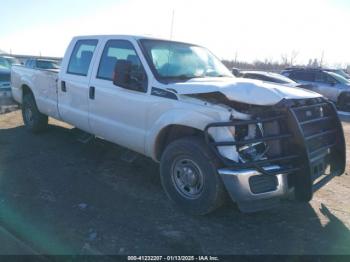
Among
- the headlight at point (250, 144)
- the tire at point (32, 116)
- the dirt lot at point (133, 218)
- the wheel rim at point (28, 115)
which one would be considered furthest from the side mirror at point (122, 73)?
the wheel rim at point (28, 115)

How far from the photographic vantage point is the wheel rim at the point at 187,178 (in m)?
4.00

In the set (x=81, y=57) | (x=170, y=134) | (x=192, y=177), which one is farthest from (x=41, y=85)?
(x=192, y=177)

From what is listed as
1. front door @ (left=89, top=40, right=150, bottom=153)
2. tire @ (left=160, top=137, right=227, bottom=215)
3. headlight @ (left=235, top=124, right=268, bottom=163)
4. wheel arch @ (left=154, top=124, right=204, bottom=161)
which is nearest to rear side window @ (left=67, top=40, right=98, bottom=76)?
front door @ (left=89, top=40, right=150, bottom=153)

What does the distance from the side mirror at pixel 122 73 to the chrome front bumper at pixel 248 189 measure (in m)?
1.75

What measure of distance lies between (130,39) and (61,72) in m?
1.85

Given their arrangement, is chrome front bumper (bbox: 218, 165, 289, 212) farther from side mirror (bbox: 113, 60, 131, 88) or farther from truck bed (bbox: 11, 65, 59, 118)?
truck bed (bbox: 11, 65, 59, 118)

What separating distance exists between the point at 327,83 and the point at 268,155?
43.8 ft

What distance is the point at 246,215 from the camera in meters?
4.20

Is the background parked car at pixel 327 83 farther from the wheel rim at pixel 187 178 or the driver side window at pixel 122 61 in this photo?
the wheel rim at pixel 187 178

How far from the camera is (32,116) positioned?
7516mm

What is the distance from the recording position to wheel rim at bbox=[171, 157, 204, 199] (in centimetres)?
400

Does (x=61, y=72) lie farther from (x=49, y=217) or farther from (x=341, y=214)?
(x=341, y=214)

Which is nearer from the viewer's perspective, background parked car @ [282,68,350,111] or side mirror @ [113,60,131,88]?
side mirror @ [113,60,131,88]

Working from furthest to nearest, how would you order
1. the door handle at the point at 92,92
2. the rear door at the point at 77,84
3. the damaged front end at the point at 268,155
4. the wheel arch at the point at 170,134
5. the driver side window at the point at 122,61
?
the rear door at the point at 77,84
the door handle at the point at 92,92
the driver side window at the point at 122,61
the wheel arch at the point at 170,134
the damaged front end at the point at 268,155
